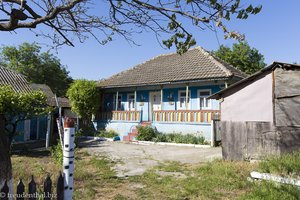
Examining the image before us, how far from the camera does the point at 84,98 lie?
2275 cm

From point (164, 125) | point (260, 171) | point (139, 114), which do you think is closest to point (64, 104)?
point (139, 114)

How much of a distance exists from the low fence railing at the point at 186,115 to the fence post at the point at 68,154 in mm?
13840

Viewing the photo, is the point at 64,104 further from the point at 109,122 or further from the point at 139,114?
the point at 139,114

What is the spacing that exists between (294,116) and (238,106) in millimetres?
1895

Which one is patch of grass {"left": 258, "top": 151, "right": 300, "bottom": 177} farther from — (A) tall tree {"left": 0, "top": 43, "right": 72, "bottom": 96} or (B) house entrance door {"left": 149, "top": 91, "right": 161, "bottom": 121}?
(A) tall tree {"left": 0, "top": 43, "right": 72, "bottom": 96}

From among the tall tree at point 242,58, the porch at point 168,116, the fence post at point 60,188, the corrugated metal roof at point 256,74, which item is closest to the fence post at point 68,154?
the fence post at point 60,188

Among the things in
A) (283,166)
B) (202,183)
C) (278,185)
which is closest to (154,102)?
(202,183)

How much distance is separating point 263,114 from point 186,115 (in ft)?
29.5

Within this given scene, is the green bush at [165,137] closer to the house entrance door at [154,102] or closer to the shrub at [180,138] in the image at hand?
the shrub at [180,138]

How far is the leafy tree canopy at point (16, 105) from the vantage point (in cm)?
1180

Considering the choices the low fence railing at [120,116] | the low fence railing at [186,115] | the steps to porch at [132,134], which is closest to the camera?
→ the low fence railing at [186,115]

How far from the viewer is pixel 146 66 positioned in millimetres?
24672

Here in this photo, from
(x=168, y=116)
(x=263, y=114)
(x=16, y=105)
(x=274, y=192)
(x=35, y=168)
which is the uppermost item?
(x=16, y=105)

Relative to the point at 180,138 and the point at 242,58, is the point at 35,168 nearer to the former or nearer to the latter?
the point at 180,138
